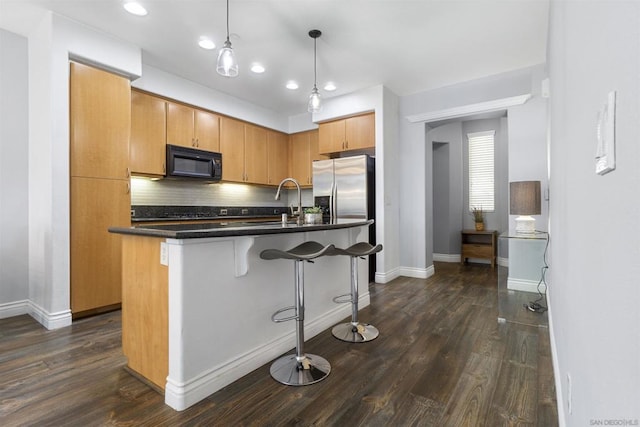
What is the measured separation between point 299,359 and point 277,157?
4331 mm

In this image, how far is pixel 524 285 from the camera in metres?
3.79

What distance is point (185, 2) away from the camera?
2.67 metres

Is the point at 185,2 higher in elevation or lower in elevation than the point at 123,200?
higher

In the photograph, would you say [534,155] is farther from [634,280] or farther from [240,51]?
[634,280]

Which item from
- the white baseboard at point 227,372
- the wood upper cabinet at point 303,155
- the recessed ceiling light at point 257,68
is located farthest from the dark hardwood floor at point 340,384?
the wood upper cabinet at point 303,155

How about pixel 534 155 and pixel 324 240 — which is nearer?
pixel 324 240

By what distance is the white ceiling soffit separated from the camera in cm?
397

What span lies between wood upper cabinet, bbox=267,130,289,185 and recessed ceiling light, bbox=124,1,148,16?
2937 millimetres

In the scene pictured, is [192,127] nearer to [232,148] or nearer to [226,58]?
[232,148]

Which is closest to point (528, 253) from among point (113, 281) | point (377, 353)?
point (377, 353)

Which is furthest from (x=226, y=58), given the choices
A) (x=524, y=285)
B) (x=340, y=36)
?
(x=524, y=285)

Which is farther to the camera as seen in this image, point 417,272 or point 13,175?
point 417,272

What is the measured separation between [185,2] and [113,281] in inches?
108

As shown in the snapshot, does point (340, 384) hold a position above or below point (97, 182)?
below
